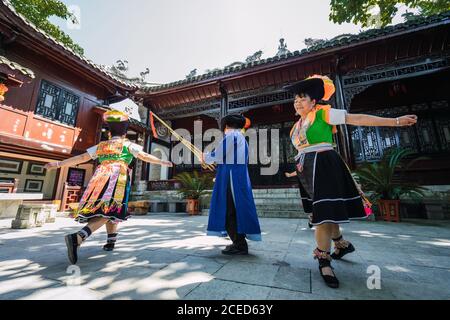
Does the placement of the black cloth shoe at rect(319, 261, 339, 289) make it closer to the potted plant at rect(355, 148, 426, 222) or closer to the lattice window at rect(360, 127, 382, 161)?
the potted plant at rect(355, 148, 426, 222)

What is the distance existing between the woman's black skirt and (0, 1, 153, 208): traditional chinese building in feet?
21.9

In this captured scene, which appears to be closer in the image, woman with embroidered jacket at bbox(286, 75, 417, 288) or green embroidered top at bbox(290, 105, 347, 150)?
woman with embroidered jacket at bbox(286, 75, 417, 288)

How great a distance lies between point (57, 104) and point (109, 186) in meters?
7.21

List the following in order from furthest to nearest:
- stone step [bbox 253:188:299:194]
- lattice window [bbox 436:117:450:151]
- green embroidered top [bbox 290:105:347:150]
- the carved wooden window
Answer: lattice window [bbox 436:117:450:151], stone step [bbox 253:188:299:194], the carved wooden window, green embroidered top [bbox 290:105:347:150]

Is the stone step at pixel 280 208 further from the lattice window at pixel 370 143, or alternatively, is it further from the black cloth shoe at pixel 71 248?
the black cloth shoe at pixel 71 248

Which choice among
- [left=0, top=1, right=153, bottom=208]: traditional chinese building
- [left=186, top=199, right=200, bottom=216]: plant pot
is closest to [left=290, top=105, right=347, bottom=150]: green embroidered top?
[left=186, top=199, right=200, bottom=216]: plant pot

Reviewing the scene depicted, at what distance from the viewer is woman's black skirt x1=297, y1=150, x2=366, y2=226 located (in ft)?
5.67

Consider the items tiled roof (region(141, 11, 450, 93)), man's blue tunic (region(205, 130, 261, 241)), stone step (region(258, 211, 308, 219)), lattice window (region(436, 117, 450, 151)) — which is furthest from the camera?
lattice window (region(436, 117, 450, 151))

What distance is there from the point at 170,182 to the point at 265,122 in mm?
5513

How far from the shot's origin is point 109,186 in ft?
8.23

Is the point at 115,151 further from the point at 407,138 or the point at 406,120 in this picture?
the point at 407,138

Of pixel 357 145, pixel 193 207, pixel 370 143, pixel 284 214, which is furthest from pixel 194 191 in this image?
pixel 370 143

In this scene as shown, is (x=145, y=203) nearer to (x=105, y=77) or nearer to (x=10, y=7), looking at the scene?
(x=105, y=77)

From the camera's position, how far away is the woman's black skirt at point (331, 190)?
5.67 feet
